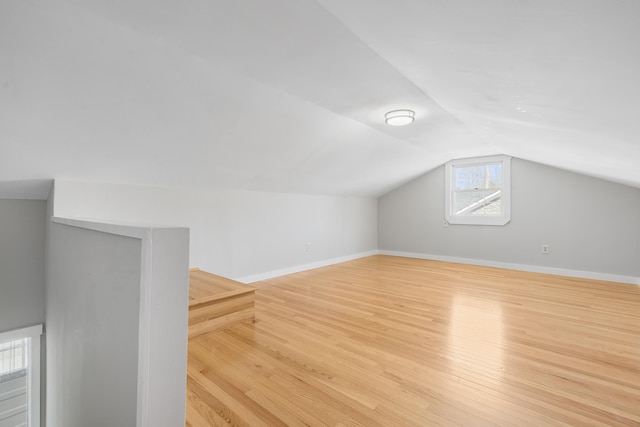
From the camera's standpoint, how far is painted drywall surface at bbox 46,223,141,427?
1012 millimetres

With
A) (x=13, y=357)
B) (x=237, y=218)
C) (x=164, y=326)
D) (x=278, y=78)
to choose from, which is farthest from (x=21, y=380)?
(x=278, y=78)

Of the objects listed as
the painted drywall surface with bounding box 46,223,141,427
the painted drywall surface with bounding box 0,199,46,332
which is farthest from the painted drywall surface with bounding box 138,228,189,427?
the painted drywall surface with bounding box 0,199,46,332

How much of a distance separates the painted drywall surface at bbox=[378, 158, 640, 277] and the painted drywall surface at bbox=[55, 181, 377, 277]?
4.89ft

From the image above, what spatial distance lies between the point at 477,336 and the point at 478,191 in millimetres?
3850

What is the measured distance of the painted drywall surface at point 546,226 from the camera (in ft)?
13.6

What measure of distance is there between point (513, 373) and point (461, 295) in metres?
1.73

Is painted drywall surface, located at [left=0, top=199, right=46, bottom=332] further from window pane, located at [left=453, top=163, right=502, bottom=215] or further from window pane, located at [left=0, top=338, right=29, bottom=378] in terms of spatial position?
window pane, located at [left=453, top=163, right=502, bottom=215]

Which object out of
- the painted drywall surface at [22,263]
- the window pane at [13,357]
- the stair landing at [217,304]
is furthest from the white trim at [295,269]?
the window pane at [13,357]

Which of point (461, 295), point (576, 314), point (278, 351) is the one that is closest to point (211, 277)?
point (278, 351)

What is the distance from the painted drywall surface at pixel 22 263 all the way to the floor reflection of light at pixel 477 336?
371 cm

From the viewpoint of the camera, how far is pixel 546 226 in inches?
185

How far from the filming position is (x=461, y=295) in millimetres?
3432

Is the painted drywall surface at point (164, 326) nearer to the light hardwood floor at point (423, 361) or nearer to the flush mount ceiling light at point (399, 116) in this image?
the light hardwood floor at point (423, 361)

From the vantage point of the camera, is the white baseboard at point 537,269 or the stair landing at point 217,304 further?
the white baseboard at point 537,269
